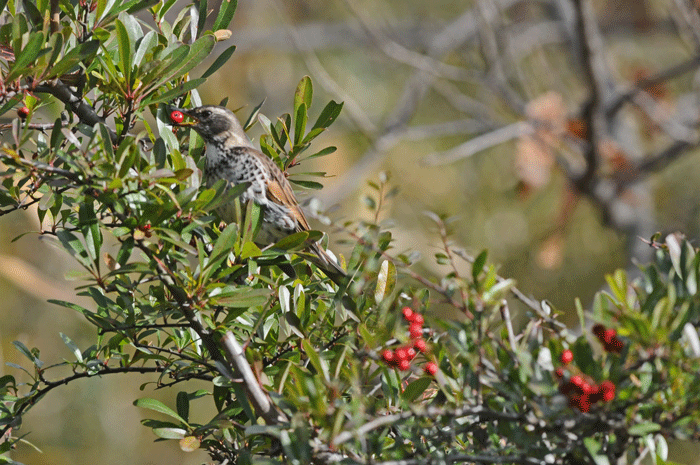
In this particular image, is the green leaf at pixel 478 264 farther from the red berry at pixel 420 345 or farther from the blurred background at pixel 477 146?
the blurred background at pixel 477 146

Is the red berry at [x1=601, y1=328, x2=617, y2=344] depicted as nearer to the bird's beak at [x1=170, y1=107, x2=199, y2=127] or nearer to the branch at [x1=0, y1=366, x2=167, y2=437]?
the branch at [x1=0, y1=366, x2=167, y2=437]

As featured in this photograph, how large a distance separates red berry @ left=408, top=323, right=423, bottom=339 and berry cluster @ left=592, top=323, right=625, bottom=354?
293mm

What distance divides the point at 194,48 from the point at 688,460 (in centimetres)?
550

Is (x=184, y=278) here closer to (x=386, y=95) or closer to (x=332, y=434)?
(x=332, y=434)

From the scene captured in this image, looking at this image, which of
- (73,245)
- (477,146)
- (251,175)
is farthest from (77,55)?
(477,146)

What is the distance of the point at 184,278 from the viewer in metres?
1.39

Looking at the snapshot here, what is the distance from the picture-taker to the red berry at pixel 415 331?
125 centimetres

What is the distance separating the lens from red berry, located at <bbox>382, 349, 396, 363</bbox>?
128 centimetres

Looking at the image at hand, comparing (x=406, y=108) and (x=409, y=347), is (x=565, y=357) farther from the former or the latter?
(x=406, y=108)

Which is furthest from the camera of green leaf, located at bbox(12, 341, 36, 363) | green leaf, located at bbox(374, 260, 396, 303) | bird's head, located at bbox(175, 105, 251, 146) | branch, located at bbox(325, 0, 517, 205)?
branch, located at bbox(325, 0, 517, 205)

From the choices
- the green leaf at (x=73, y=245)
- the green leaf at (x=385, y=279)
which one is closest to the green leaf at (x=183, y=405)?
the green leaf at (x=73, y=245)

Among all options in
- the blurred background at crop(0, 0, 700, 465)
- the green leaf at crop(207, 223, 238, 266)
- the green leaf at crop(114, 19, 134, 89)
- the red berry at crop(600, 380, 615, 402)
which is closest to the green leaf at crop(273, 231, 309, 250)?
the green leaf at crop(207, 223, 238, 266)

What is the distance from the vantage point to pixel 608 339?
1.14 m

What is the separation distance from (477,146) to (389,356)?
3565 millimetres
